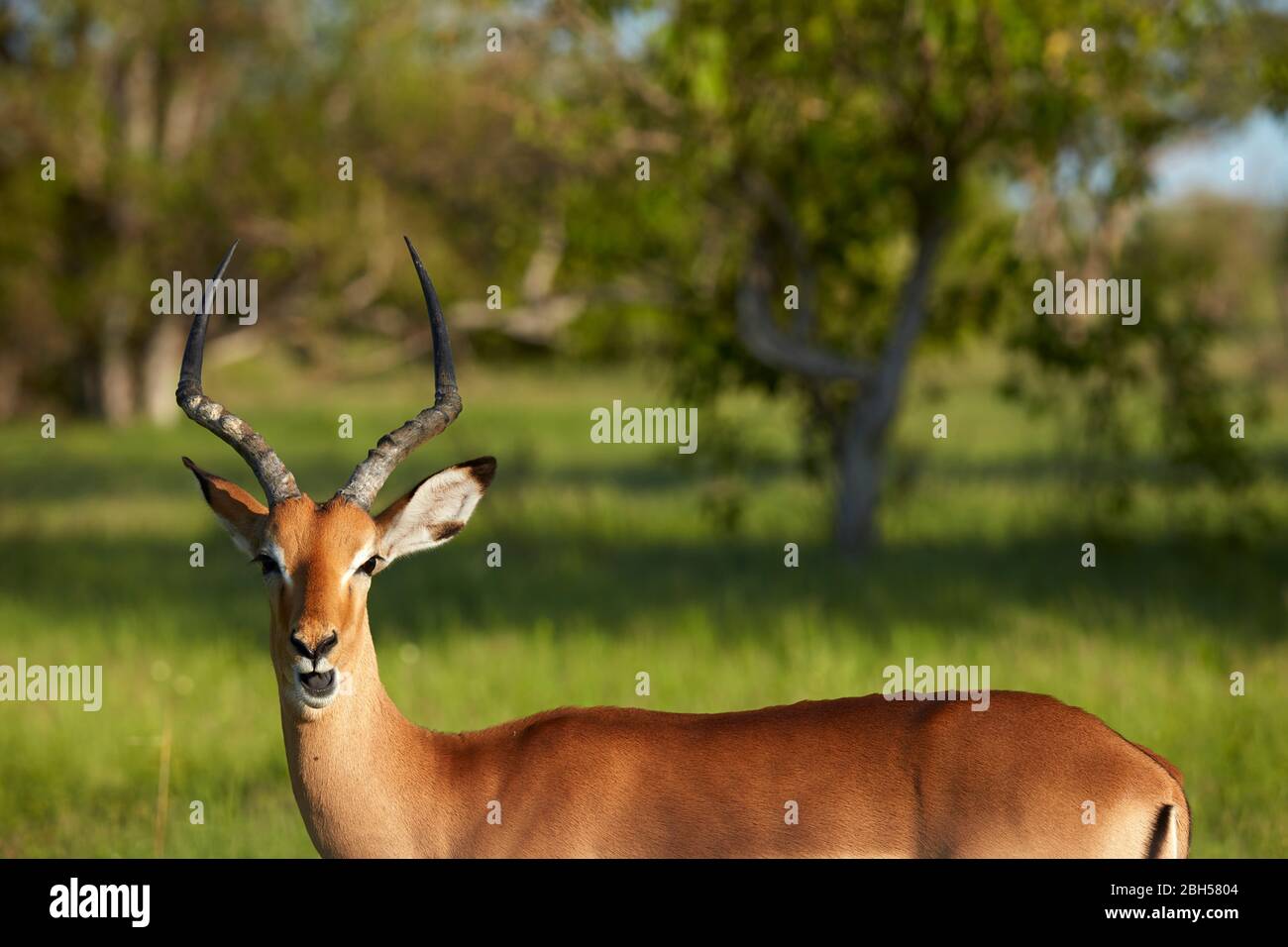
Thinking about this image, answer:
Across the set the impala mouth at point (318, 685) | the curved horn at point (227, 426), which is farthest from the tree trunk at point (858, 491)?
the impala mouth at point (318, 685)

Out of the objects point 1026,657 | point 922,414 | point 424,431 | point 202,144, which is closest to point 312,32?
point 202,144

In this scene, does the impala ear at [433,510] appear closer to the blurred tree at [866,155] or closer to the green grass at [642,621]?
the green grass at [642,621]

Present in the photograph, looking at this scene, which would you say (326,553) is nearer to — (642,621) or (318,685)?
(318,685)

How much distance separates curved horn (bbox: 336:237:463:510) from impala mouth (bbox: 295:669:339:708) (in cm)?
49

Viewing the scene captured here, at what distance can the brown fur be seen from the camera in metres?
4.28

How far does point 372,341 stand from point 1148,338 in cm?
3181

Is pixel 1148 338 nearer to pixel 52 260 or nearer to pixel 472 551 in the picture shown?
pixel 472 551

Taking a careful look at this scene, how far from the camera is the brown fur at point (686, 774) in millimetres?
4281

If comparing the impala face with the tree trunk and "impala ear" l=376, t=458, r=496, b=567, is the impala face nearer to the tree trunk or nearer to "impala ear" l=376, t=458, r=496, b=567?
"impala ear" l=376, t=458, r=496, b=567

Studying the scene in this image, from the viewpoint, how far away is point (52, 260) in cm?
3080

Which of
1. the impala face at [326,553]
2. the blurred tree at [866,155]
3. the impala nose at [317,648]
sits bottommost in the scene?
the impala nose at [317,648]

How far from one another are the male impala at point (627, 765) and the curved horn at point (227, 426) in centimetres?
1

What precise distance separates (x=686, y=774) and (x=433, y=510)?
3.36ft

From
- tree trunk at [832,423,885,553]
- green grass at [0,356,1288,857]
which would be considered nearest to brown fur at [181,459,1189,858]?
green grass at [0,356,1288,857]
